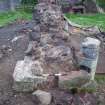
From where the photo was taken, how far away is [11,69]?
6.05 meters

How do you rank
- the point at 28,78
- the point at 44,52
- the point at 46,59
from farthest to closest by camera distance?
the point at 44,52 < the point at 46,59 < the point at 28,78

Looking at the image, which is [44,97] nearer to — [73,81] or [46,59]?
[73,81]

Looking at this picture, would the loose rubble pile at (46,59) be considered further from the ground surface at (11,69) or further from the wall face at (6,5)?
the wall face at (6,5)

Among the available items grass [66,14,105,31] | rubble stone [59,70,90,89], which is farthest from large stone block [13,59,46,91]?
grass [66,14,105,31]

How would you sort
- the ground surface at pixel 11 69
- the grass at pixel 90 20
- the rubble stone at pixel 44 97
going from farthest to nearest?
the grass at pixel 90 20, the ground surface at pixel 11 69, the rubble stone at pixel 44 97

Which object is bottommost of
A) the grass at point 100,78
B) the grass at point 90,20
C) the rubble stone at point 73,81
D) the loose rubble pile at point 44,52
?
the grass at point 100,78

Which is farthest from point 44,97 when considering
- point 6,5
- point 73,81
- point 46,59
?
point 6,5

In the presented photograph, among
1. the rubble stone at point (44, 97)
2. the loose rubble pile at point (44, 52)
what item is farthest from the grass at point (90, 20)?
the rubble stone at point (44, 97)

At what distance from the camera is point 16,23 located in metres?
9.88

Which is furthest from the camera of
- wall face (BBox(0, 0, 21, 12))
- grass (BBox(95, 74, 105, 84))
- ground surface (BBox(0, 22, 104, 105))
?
wall face (BBox(0, 0, 21, 12))

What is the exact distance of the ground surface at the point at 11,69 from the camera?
5086 millimetres

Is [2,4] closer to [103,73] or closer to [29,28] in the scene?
[29,28]

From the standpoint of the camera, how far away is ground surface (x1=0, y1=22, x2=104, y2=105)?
509 centimetres

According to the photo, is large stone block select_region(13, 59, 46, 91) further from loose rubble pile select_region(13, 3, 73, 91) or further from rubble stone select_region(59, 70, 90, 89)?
rubble stone select_region(59, 70, 90, 89)
